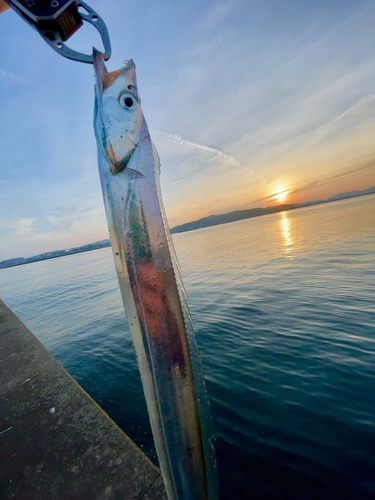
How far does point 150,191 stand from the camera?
3.68 feet

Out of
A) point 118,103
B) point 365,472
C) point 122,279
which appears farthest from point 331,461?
point 118,103

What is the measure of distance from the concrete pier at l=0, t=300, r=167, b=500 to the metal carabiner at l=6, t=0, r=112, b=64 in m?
3.44

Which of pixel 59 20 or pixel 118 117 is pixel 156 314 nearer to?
pixel 118 117

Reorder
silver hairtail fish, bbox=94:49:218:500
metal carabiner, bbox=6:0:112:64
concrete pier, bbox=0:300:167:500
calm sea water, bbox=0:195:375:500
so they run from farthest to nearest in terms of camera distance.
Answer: calm sea water, bbox=0:195:375:500
concrete pier, bbox=0:300:167:500
metal carabiner, bbox=6:0:112:64
silver hairtail fish, bbox=94:49:218:500

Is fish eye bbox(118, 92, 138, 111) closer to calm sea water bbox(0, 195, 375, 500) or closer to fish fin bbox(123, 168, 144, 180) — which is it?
fish fin bbox(123, 168, 144, 180)

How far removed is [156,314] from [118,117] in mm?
1144

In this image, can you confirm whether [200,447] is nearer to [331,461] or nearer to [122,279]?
[122,279]

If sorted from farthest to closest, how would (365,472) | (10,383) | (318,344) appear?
(318,344), (10,383), (365,472)

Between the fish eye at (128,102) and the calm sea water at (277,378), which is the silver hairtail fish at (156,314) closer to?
the fish eye at (128,102)

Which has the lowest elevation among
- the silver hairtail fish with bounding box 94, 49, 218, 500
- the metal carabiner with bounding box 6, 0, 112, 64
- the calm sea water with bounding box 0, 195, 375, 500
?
the calm sea water with bounding box 0, 195, 375, 500

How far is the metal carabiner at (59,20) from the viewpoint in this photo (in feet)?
4.79

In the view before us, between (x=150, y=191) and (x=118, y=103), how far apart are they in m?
→ 0.59

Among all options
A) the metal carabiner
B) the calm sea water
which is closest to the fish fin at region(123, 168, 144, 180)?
the metal carabiner

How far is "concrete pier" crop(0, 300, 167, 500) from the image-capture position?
5.99 feet
